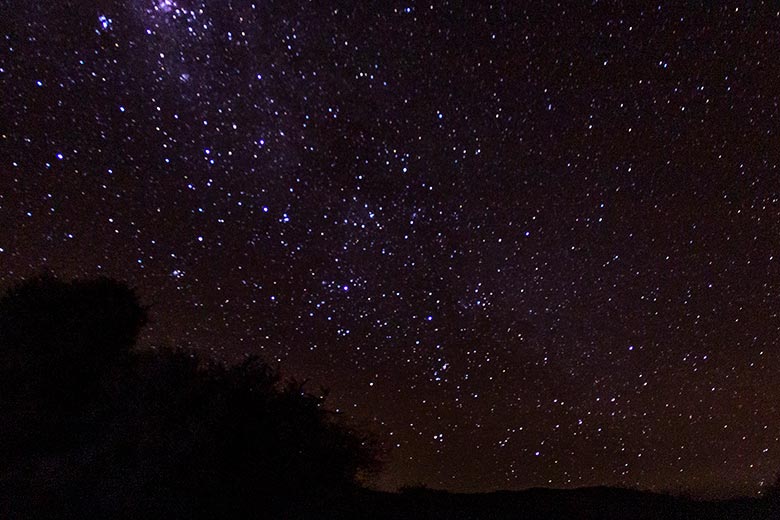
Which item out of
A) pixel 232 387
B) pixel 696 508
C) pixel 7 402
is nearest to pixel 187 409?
pixel 232 387

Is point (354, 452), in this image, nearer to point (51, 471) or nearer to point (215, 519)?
point (215, 519)

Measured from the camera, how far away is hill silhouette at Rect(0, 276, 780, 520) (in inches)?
276

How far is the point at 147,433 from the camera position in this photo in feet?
24.1

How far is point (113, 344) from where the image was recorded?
445 inches

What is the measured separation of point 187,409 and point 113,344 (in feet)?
13.8

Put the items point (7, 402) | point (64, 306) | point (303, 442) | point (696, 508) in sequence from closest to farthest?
point (696, 508)
point (303, 442)
point (7, 402)
point (64, 306)

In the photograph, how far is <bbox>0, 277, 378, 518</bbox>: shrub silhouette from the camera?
7023 mm

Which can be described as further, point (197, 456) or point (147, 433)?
point (147, 433)

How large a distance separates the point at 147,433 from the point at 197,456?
67 centimetres

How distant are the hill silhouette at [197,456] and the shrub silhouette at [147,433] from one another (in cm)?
2

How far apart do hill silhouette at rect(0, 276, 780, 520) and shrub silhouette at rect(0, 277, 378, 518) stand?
16 mm

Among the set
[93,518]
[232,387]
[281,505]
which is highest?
[232,387]

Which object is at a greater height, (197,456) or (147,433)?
(147,433)

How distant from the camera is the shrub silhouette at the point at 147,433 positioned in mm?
7023
